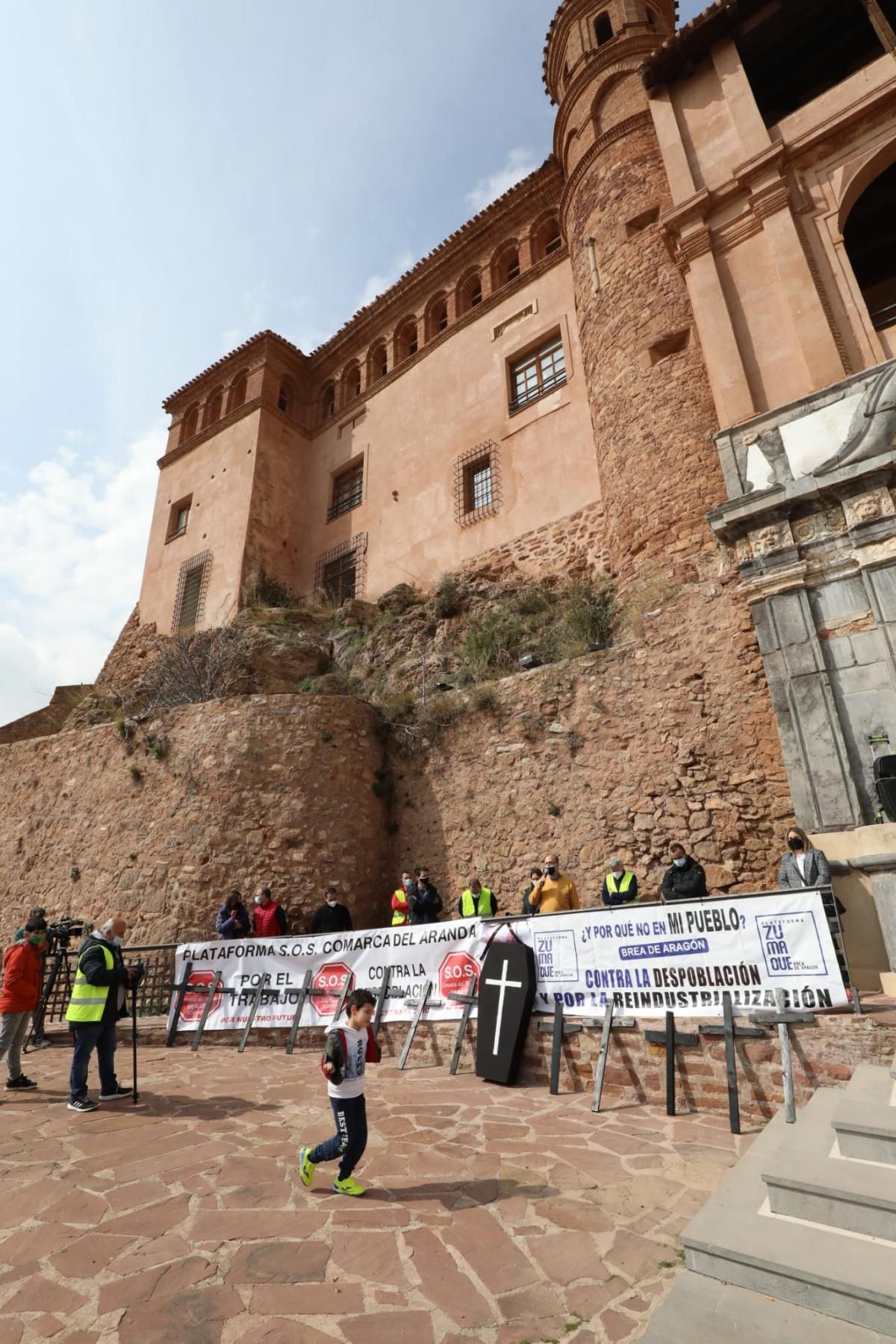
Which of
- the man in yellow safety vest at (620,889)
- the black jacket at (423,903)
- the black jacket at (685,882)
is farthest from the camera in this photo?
the black jacket at (423,903)

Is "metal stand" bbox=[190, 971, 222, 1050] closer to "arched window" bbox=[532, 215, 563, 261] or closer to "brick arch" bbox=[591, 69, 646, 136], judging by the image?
"brick arch" bbox=[591, 69, 646, 136]

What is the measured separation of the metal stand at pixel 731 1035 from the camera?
468cm

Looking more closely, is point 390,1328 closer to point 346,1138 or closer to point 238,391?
point 346,1138

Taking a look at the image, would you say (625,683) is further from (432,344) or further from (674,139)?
(432,344)

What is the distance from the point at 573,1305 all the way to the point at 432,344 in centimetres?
2142

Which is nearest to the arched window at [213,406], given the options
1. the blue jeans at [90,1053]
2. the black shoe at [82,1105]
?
the blue jeans at [90,1053]

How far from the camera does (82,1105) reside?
575 centimetres

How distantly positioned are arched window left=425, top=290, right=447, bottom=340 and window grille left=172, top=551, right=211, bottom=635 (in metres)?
9.51

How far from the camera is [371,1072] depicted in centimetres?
675

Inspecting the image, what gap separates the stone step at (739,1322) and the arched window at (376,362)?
913 inches

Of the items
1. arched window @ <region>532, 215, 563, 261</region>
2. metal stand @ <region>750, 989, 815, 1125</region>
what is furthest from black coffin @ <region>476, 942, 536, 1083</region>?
arched window @ <region>532, 215, 563, 261</region>

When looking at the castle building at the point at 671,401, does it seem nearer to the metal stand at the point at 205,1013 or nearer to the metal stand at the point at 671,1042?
the metal stand at the point at 671,1042

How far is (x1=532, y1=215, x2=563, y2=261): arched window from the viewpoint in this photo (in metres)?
19.0

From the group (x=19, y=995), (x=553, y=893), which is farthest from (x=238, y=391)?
(x=553, y=893)
